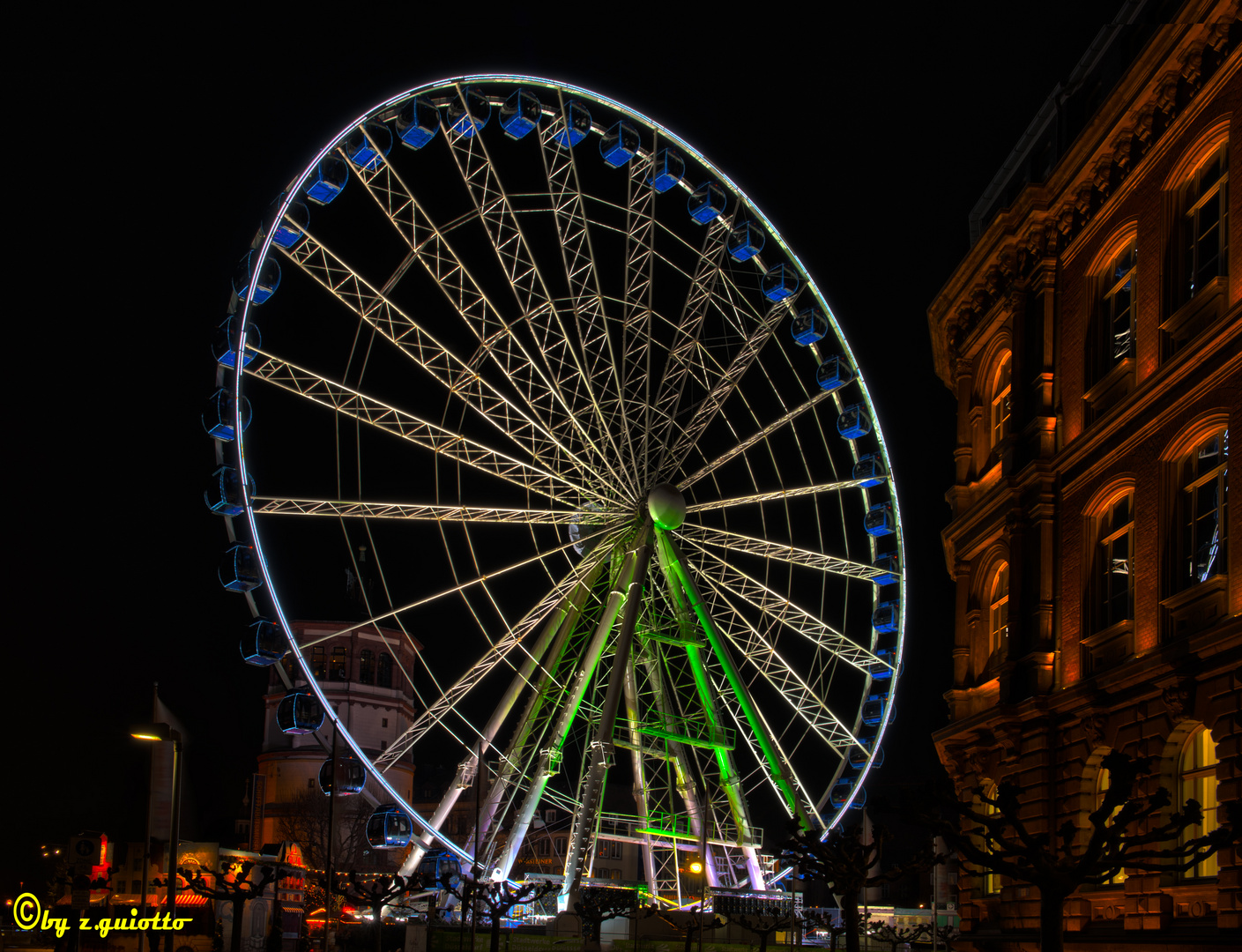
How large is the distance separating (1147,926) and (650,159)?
24074 mm

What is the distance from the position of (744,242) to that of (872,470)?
7.29 m

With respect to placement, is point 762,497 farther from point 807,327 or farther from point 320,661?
point 320,661

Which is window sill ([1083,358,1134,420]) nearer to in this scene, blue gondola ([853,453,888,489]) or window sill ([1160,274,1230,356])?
window sill ([1160,274,1230,356])

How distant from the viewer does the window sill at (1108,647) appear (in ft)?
65.4

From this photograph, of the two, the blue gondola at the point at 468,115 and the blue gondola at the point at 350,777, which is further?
the blue gondola at the point at 468,115

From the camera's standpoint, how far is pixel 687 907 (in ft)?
126

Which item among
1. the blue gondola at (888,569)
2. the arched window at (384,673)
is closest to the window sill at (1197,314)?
the blue gondola at (888,569)

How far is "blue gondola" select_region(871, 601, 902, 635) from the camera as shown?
126ft

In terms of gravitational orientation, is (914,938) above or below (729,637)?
below

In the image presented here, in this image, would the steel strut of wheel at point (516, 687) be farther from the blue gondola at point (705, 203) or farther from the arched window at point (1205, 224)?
the arched window at point (1205, 224)

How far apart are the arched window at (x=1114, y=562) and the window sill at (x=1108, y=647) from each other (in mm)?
343

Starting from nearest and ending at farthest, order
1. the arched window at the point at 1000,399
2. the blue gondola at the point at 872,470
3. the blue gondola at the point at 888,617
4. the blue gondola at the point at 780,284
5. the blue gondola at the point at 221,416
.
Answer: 1. the arched window at the point at 1000,399
2. the blue gondola at the point at 221,416
3. the blue gondola at the point at 780,284
4. the blue gondola at the point at 888,617
5. the blue gondola at the point at 872,470

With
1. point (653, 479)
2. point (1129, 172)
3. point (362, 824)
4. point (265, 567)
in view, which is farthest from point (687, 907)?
point (362, 824)

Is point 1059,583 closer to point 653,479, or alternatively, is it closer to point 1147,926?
point 1147,926
